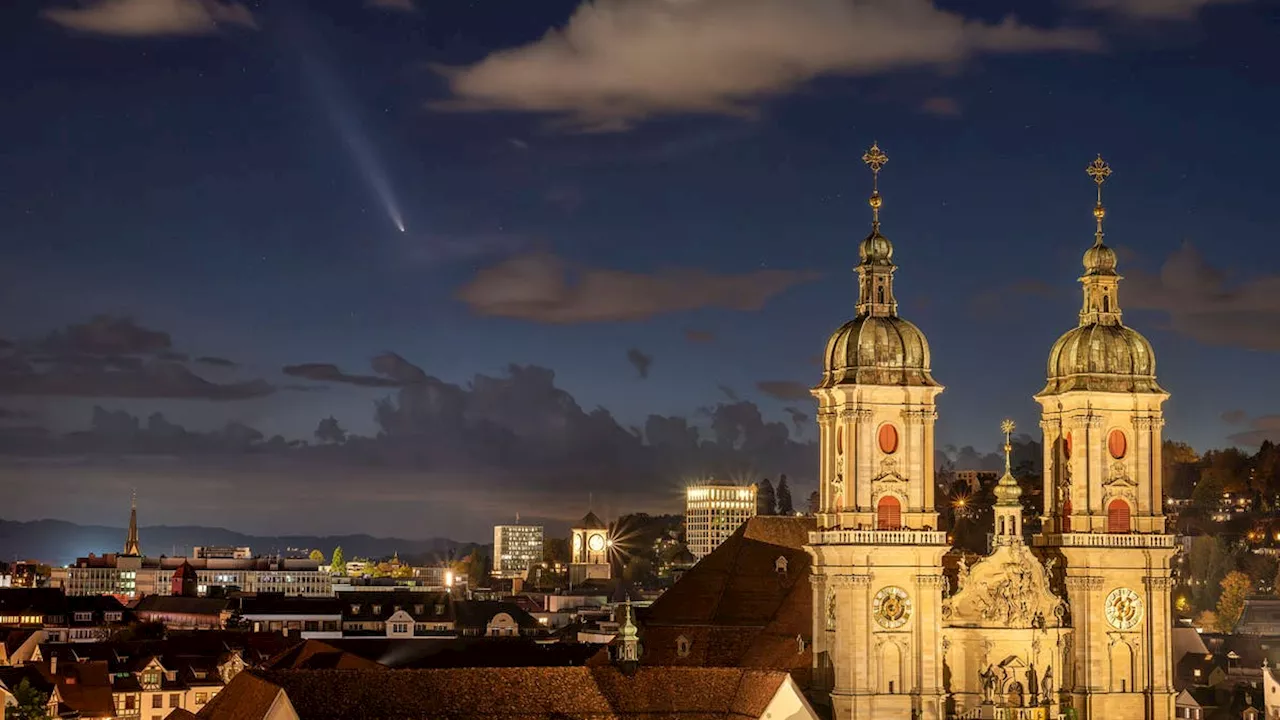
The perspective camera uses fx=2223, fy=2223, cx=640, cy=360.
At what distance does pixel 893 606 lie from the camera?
78938 mm

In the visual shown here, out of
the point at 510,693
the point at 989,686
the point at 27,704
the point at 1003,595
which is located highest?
the point at 1003,595

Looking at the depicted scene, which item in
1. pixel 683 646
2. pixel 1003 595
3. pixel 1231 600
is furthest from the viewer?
pixel 1231 600

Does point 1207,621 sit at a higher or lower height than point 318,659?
higher

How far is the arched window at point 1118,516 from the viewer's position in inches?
3287

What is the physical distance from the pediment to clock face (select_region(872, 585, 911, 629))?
2.71m

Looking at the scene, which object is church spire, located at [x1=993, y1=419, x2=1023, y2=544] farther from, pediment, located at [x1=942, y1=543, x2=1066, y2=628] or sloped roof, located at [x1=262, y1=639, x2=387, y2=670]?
sloped roof, located at [x1=262, y1=639, x2=387, y2=670]

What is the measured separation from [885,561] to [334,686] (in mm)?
19809

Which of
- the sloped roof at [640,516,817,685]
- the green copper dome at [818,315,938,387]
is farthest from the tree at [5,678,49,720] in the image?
the green copper dome at [818,315,938,387]

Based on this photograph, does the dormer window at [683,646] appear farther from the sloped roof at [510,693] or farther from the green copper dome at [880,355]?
the green copper dome at [880,355]

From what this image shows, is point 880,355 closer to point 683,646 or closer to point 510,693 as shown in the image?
point 683,646

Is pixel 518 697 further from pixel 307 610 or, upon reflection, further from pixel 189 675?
pixel 307 610

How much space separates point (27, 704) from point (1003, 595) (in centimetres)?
4561

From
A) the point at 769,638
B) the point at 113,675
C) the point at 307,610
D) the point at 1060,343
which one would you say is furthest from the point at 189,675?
the point at 1060,343

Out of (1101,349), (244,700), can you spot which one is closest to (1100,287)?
(1101,349)
